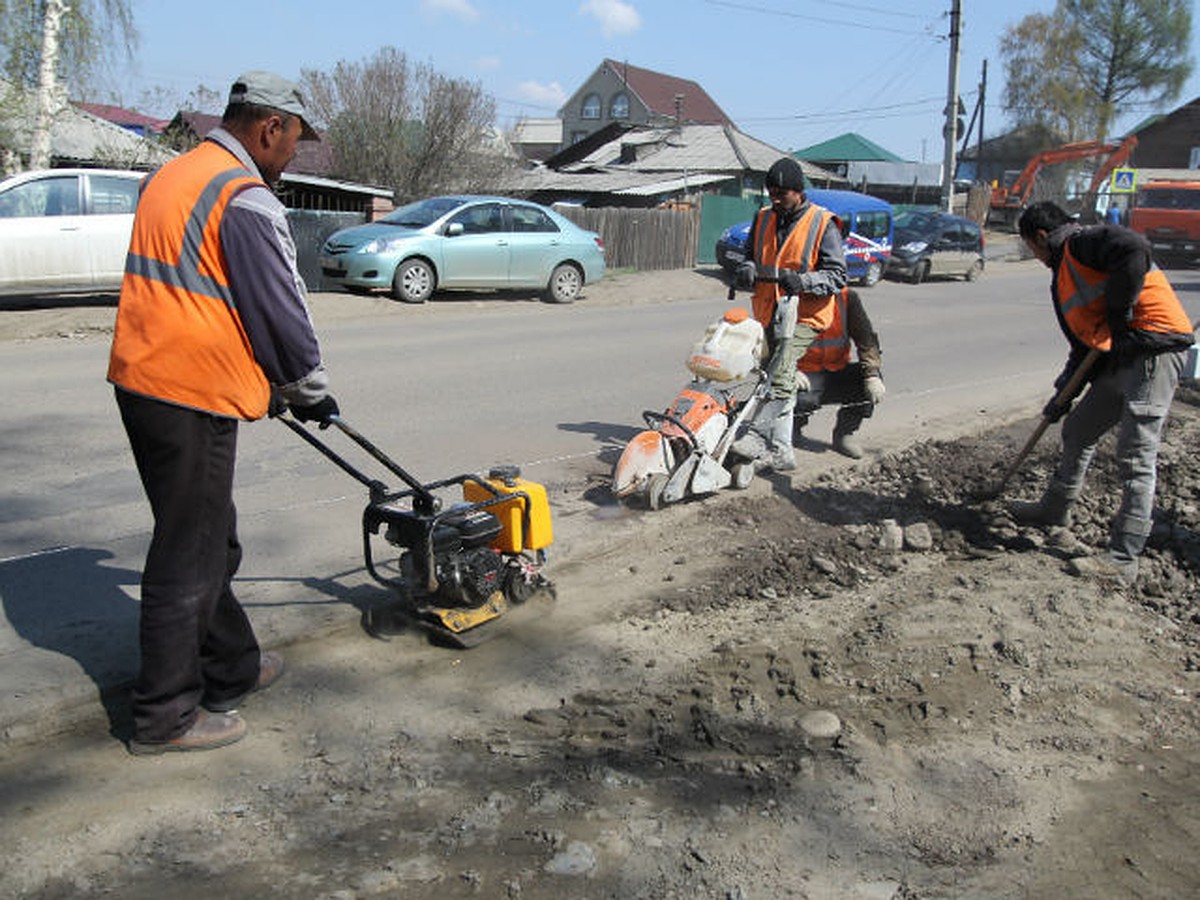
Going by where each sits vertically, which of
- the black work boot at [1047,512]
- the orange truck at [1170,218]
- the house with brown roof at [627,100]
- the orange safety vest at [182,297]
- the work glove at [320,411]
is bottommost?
the black work boot at [1047,512]

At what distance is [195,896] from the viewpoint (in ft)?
8.86

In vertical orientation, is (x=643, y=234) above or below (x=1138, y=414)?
above

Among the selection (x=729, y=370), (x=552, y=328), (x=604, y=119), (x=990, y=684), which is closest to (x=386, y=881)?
(x=990, y=684)

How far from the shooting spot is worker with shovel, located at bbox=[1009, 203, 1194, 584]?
4969mm

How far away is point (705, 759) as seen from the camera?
345 cm

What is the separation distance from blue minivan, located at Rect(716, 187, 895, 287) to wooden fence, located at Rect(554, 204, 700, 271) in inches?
116

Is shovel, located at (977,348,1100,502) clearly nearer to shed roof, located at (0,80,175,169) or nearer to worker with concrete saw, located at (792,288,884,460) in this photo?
worker with concrete saw, located at (792,288,884,460)

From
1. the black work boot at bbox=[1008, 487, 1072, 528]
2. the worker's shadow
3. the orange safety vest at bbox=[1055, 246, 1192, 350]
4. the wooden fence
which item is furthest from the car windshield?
the orange safety vest at bbox=[1055, 246, 1192, 350]

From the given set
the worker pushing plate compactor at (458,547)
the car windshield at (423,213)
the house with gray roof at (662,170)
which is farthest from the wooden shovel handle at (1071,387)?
the house with gray roof at (662,170)

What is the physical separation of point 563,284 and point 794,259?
1092 cm

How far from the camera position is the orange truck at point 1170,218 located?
29344mm

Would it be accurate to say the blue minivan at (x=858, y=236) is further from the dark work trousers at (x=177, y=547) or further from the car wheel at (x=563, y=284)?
the dark work trousers at (x=177, y=547)

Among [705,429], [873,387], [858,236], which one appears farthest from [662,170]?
[705,429]

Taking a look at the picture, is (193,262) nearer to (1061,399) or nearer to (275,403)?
(275,403)
